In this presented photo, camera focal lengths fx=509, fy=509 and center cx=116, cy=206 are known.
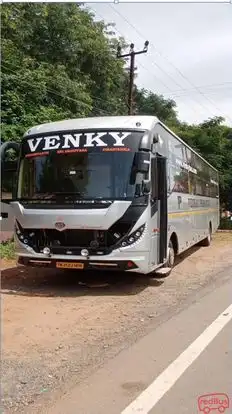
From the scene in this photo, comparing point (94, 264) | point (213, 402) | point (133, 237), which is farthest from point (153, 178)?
point (213, 402)

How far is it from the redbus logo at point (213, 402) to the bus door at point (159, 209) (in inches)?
197

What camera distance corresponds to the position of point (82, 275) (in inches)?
421

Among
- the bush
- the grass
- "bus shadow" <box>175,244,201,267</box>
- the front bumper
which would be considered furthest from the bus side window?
the bush

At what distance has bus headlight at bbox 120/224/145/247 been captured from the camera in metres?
8.66

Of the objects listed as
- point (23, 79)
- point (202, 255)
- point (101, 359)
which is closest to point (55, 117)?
point (23, 79)

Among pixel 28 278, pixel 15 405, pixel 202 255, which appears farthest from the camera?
pixel 202 255

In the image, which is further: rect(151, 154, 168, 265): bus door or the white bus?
rect(151, 154, 168, 265): bus door

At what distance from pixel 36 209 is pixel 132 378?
4710 millimetres

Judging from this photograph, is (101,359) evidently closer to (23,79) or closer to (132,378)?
(132,378)

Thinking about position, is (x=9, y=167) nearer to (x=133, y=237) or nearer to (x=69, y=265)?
(x=69, y=265)

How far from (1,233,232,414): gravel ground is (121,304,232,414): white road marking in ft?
2.29

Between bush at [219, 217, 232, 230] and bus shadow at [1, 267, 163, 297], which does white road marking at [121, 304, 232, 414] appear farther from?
bush at [219, 217, 232, 230]

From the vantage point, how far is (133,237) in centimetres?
870

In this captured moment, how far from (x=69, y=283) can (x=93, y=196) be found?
213 cm
